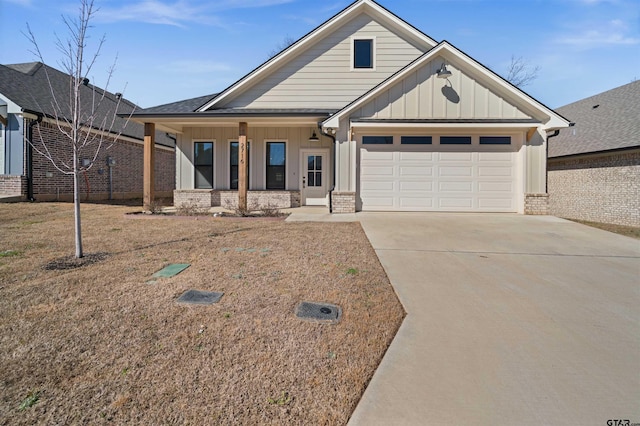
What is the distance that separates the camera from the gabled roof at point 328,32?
12234 mm

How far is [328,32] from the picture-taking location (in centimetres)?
1261

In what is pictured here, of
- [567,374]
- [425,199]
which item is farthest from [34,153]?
[567,374]

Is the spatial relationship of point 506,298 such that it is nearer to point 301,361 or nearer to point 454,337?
point 454,337

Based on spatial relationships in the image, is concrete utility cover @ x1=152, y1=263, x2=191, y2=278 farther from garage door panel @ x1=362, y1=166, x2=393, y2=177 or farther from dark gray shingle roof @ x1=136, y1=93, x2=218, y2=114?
dark gray shingle roof @ x1=136, y1=93, x2=218, y2=114

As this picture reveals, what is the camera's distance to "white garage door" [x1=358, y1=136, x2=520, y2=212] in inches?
418

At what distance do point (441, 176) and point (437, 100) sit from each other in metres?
2.51

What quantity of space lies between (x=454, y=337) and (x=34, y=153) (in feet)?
53.0

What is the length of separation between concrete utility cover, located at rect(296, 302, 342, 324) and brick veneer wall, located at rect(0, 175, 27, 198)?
1436 centimetres

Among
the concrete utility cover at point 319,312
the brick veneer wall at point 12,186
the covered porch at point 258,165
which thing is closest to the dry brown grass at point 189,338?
the concrete utility cover at point 319,312

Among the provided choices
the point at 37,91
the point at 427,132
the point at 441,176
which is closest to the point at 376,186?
the point at 441,176

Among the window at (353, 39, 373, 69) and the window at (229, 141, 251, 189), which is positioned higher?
the window at (353, 39, 373, 69)

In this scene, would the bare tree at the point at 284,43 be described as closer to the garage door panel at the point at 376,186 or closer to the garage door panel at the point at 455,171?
the garage door panel at the point at 376,186

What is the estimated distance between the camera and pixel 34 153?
12445 millimetres

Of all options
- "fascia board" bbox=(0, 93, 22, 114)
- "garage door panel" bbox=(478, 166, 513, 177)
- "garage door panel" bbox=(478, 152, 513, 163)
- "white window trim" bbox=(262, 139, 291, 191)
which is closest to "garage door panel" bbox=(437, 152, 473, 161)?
"garage door panel" bbox=(478, 152, 513, 163)
